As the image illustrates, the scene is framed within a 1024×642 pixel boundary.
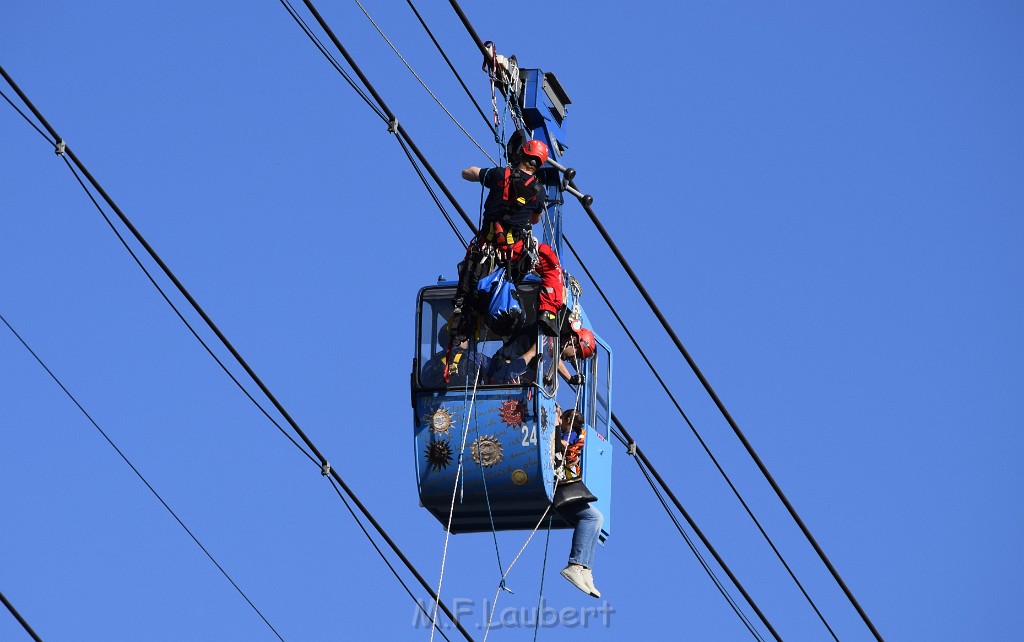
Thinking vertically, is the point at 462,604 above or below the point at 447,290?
below

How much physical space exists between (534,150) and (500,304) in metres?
1.75

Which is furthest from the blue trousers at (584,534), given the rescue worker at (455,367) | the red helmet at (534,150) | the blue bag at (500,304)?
the red helmet at (534,150)

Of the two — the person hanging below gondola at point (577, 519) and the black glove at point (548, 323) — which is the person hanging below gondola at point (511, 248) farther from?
the person hanging below gondola at point (577, 519)

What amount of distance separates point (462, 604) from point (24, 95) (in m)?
7.00

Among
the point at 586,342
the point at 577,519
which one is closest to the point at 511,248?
the point at 586,342

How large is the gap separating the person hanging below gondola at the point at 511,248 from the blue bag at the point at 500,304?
0.16 m

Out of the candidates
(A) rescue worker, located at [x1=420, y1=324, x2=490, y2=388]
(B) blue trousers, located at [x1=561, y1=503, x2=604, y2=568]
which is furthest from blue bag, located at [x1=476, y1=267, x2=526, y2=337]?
(B) blue trousers, located at [x1=561, y1=503, x2=604, y2=568]

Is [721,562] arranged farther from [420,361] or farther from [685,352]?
[420,361]

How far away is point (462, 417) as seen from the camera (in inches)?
1116

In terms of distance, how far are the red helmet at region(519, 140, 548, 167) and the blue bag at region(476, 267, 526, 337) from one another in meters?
1.33

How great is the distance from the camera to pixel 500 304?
28.3 meters

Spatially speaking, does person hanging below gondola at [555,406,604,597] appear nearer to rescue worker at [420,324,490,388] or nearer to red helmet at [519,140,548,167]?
rescue worker at [420,324,490,388]

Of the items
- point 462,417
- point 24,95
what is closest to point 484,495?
point 462,417

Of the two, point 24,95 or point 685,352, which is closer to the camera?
point 24,95
